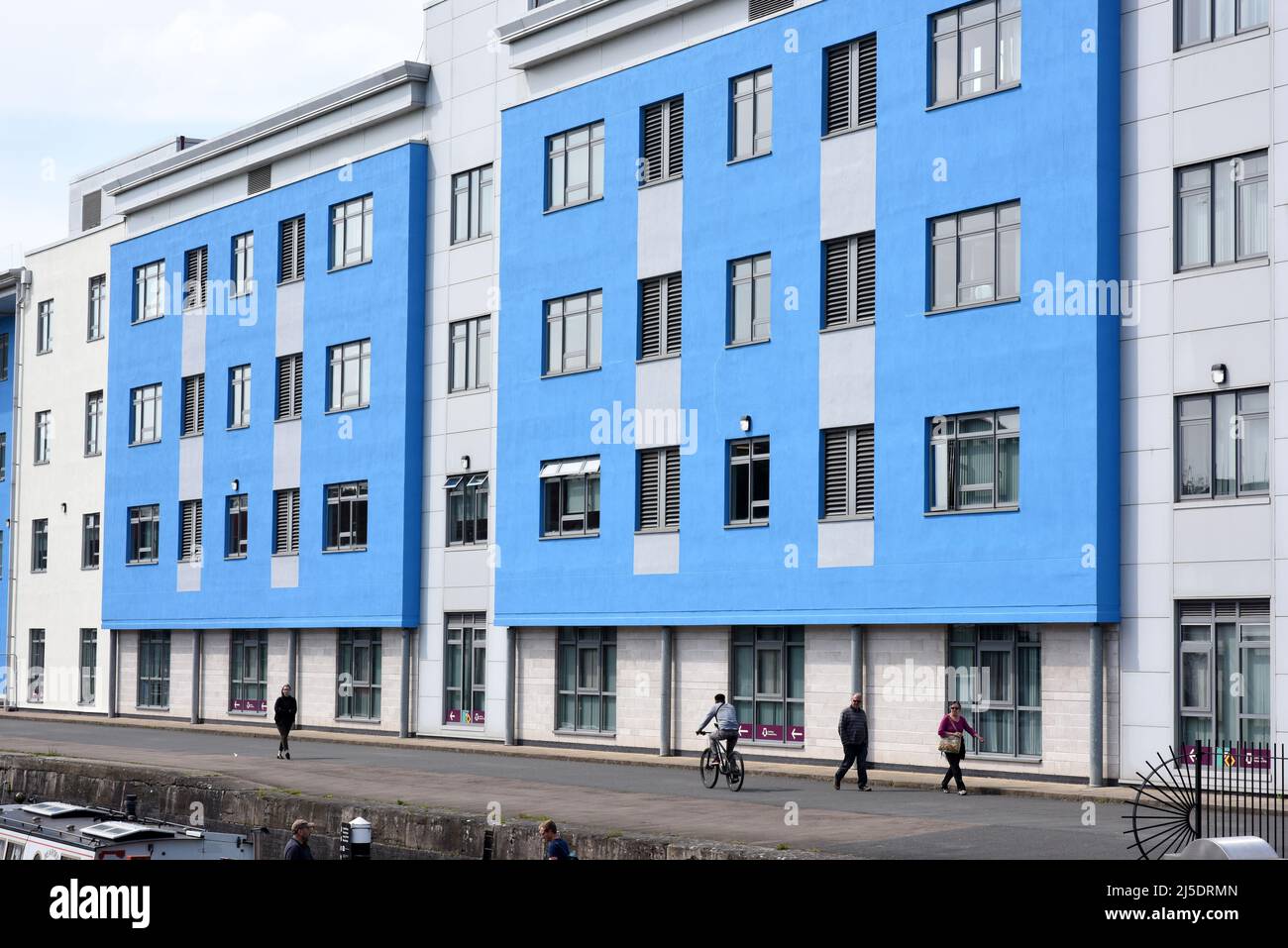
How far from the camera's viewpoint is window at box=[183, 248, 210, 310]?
54.9 m

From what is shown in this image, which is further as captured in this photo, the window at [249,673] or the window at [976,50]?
the window at [249,673]

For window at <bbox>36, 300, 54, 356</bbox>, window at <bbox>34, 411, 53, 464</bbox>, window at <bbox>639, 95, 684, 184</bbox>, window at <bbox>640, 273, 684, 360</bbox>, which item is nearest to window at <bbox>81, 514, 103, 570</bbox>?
window at <bbox>34, 411, 53, 464</bbox>

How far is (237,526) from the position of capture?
5256cm

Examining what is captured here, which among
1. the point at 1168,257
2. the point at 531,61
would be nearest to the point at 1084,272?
the point at 1168,257

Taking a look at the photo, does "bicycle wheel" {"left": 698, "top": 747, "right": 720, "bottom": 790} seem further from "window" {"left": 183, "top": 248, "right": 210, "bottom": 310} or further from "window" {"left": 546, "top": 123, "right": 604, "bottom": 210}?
"window" {"left": 183, "top": 248, "right": 210, "bottom": 310}

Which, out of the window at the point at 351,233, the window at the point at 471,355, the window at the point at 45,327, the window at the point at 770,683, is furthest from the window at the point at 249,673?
the window at the point at 770,683

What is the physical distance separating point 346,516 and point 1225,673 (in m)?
27.0

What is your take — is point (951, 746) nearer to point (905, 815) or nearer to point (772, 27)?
point (905, 815)

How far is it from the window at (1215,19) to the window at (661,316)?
41.0 feet

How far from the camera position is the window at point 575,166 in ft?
132

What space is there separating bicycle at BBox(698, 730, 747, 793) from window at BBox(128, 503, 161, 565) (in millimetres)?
30685

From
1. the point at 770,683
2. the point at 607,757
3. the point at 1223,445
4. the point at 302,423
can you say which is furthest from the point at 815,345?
the point at 302,423

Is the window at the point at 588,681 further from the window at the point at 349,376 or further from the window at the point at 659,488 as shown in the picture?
the window at the point at 349,376

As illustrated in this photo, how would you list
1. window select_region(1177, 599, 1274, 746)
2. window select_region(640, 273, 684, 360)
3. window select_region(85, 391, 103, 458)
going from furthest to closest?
window select_region(85, 391, 103, 458), window select_region(640, 273, 684, 360), window select_region(1177, 599, 1274, 746)
